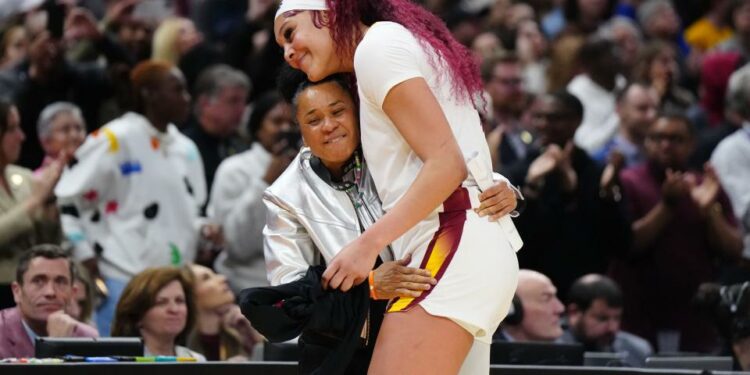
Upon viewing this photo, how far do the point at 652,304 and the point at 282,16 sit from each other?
A: 5232mm

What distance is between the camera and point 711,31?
12625mm

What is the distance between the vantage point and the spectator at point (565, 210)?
8406mm

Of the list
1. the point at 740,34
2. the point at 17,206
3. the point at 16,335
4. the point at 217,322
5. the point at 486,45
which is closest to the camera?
the point at 16,335

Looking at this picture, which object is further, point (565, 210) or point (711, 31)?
point (711, 31)

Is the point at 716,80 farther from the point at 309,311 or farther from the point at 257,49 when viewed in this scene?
the point at 309,311

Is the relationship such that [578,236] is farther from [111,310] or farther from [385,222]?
[385,222]

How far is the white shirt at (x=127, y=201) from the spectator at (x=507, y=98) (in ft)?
7.11

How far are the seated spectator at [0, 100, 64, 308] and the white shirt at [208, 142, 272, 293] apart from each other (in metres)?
1.12

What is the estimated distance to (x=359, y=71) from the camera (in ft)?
13.1

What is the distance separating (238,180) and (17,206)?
4.85 feet

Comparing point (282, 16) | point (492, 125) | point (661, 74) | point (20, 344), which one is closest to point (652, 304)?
point (492, 125)

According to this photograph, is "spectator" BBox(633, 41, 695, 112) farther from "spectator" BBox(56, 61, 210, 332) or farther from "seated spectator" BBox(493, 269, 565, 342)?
"spectator" BBox(56, 61, 210, 332)

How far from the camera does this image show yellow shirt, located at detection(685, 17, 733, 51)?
12507mm

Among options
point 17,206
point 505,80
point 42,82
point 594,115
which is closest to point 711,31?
point 594,115
